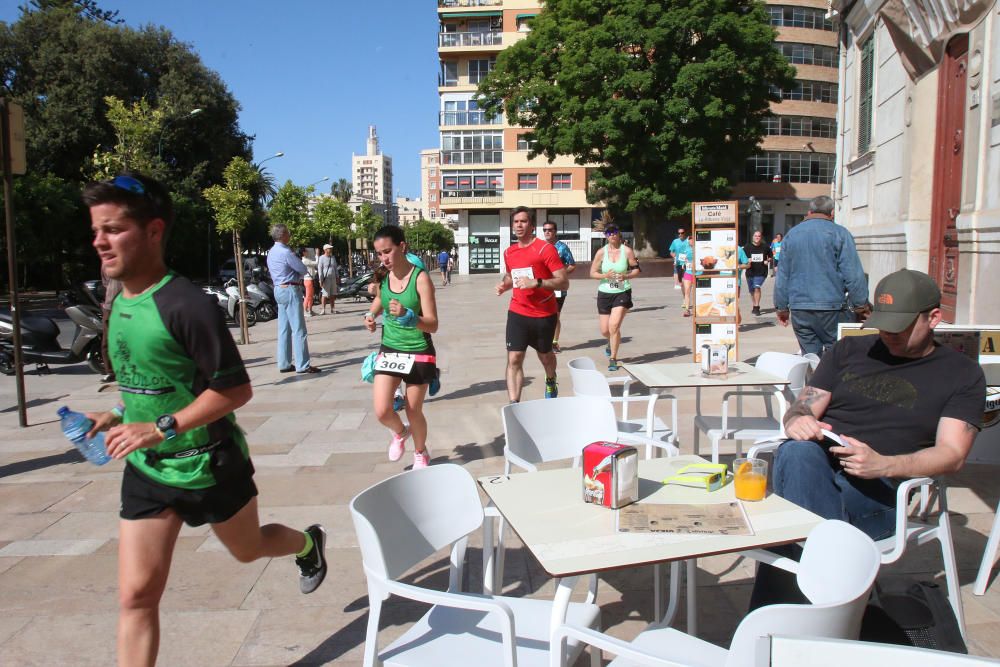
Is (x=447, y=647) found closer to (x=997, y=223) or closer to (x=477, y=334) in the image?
(x=997, y=223)

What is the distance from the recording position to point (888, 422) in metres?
3.26

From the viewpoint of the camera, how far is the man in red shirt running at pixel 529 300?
664 cm

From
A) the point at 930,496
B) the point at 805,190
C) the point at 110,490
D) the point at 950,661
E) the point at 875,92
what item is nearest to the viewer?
the point at 950,661

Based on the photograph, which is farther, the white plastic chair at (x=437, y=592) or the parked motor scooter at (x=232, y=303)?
the parked motor scooter at (x=232, y=303)

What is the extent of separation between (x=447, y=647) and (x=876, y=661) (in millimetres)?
1380

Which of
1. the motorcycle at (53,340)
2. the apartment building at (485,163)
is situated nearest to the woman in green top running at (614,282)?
the motorcycle at (53,340)

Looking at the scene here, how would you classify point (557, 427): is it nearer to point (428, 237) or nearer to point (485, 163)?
point (485, 163)

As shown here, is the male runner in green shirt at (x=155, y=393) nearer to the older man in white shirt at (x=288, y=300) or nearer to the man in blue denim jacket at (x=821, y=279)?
the man in blue denim jacket at (x=821, y=279)

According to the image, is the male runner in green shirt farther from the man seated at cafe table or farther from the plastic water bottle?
the man seated at cafe table

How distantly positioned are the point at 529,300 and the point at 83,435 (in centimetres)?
451

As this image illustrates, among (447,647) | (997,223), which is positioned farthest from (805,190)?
(447,647)

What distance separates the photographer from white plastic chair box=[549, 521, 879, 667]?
172cm

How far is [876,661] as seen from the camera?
4.74 ft

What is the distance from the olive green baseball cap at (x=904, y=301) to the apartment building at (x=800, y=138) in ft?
161
